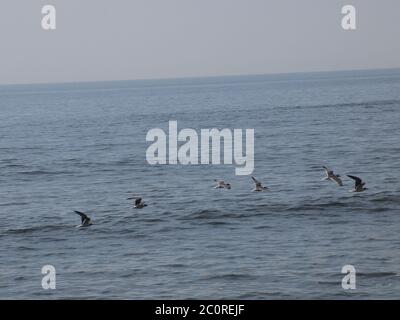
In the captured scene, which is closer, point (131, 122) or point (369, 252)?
point (369, 252)

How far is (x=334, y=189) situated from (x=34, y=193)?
73.7 feet

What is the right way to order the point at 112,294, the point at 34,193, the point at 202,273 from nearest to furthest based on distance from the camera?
the point at 112,294, the point at 202,273, the point at 34,193

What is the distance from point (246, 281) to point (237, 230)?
34.8 feet

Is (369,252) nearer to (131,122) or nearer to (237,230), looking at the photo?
(237,230)

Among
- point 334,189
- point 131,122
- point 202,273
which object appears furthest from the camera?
point 131,122

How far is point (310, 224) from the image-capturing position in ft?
135
